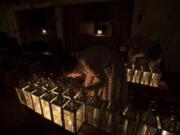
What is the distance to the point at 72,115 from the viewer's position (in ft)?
3.12

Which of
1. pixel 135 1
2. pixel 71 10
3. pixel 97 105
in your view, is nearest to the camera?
pixel 97 105

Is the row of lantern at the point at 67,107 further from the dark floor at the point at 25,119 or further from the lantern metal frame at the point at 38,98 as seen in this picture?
the dark floor at the point at 25,119

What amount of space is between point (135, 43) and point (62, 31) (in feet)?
8.99

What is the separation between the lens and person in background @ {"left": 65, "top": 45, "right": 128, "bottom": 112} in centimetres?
105

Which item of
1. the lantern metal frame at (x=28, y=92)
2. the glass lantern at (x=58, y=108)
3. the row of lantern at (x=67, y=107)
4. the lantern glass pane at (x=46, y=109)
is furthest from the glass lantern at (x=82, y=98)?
the lantern metal frame at (x=28, y=92)

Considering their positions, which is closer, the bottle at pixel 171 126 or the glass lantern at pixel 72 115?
the bottle at pixel 171 126

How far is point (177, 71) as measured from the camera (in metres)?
2.77

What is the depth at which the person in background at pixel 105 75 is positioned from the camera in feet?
3.44

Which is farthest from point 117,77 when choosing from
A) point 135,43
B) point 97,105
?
point 135,43

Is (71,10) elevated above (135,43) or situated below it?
above

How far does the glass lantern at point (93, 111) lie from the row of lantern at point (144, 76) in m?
0.75

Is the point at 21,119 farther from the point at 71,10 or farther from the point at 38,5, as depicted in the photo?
the point at 38,5

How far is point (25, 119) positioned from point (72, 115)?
3.36 feet

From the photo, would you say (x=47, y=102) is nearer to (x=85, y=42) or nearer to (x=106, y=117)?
(x=106, y=117)
